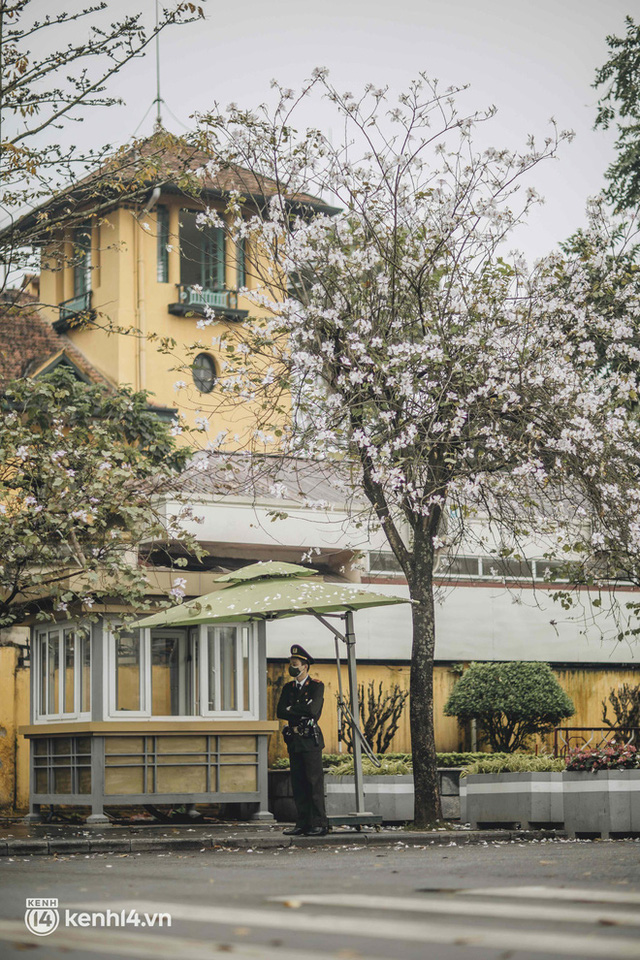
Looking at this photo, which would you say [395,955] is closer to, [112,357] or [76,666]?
[76,666]

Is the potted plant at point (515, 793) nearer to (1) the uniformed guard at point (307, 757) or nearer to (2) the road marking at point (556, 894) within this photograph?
(1) the uniformed guard at point (307, 757)

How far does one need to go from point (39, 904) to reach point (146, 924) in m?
1.49

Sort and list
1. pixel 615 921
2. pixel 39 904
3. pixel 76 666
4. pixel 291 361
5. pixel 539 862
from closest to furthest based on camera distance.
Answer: pixel 615 921
pixel 39 904
pixel 539 862
pixel 291 361
pixel 76 666

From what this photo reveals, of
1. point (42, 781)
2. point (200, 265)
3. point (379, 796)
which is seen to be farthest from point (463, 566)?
point (200, 265)

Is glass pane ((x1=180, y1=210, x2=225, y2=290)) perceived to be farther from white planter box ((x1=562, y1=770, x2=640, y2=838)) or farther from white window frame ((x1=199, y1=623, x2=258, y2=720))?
white planter box ((x1=562, y1=770, x2=640, y2=838))

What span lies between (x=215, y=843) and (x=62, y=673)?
5140 mm

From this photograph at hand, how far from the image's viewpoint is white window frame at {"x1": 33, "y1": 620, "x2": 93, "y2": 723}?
1842cm

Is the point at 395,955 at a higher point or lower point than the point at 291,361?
lower

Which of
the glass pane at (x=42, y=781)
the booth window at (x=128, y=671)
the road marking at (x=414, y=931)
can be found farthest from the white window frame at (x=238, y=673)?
the road marking at (x=414, y=931)

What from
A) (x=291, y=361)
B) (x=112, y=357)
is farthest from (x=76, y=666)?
(x=112, y=357)

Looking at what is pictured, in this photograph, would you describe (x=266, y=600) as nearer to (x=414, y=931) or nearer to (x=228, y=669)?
(x=228, y=669)

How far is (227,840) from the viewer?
14.4 m

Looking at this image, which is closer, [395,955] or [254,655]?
[395,955]

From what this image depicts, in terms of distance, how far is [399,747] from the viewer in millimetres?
21906
